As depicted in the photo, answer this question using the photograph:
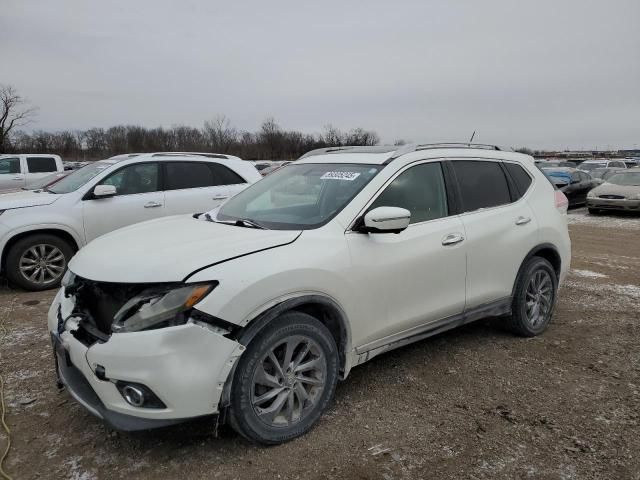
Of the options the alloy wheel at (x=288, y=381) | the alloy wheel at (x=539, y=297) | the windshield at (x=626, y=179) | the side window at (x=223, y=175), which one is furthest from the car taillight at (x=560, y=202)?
the windshield at (x=626, y=179)

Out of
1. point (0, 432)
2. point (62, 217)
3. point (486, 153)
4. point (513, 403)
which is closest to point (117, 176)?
point (62, 217)

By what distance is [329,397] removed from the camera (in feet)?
10.2

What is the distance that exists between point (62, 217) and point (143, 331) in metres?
4.73

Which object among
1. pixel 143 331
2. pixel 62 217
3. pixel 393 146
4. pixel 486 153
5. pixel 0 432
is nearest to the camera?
pixel 143 331

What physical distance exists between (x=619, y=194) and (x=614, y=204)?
16.4 inches

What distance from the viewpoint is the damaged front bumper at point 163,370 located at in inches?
97.7

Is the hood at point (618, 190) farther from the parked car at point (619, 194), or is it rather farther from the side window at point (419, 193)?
the side window at point (419, 193)

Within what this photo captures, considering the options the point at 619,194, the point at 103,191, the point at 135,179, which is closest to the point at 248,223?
the point at 103,191

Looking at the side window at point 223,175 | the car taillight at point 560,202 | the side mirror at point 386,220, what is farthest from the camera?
the side window at point 223,175

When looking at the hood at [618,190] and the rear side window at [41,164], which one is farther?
the hood at [618,190]

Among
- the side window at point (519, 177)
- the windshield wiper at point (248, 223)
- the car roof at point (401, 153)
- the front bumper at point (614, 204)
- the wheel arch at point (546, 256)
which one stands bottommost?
the front bumper at point (614, 204)

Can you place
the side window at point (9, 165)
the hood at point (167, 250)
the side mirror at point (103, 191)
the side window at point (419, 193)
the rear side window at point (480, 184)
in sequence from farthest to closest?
1. the side window at point (9, 165)
2. the side mirror at point (103, 191)
3. the rear side window at point (480, 184)
4. the side window at point (419, 193)
5. the hood at point (167, 250)

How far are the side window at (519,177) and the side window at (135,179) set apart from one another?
191 inches

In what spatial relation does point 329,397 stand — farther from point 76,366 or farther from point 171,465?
point 76,366
